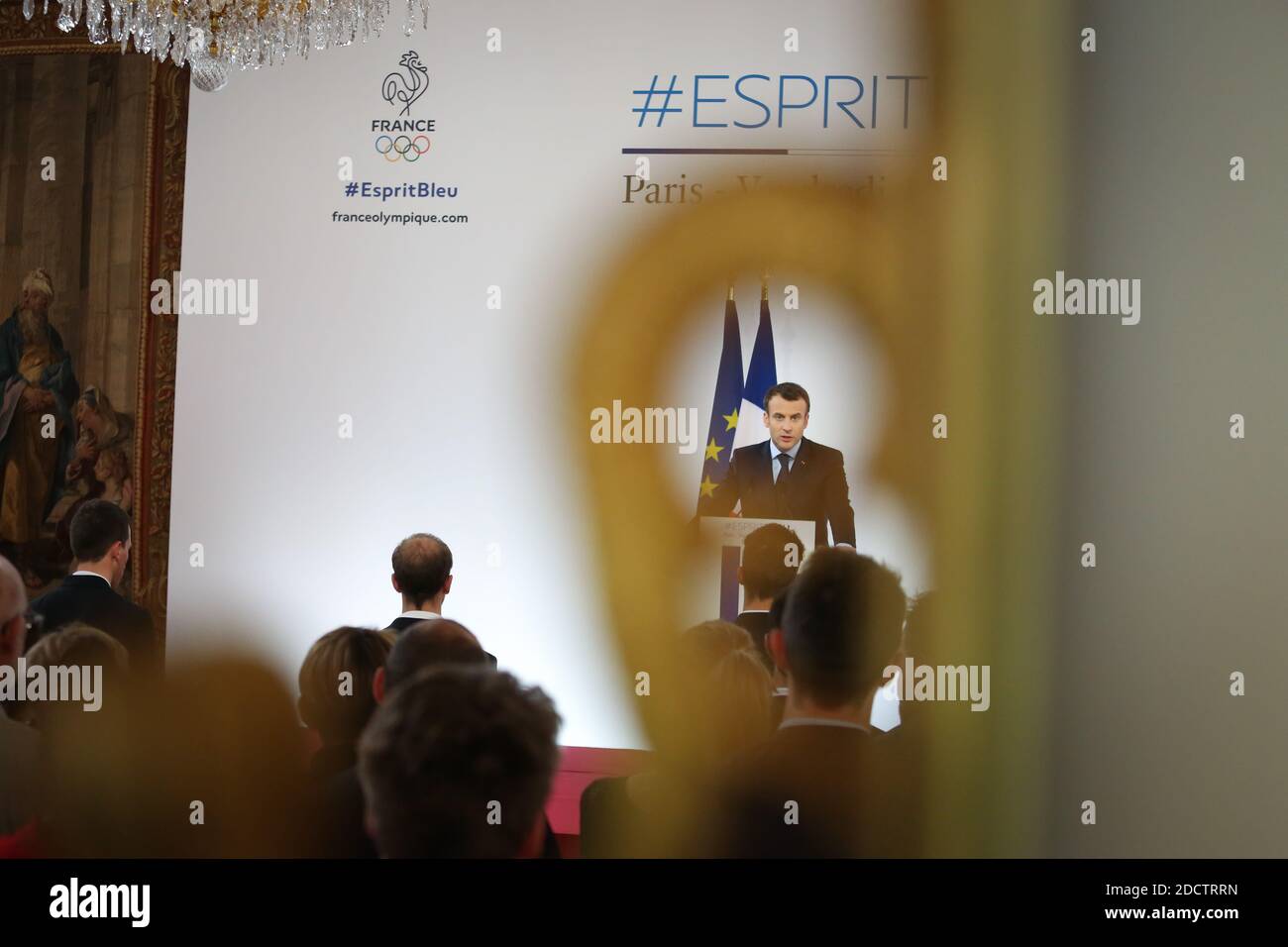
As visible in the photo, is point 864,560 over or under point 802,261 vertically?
under

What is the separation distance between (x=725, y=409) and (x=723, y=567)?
0.72 m

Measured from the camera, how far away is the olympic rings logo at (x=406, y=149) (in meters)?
5.86

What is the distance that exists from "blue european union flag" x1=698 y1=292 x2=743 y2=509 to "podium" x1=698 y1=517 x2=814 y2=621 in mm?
151

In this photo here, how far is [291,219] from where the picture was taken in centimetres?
589

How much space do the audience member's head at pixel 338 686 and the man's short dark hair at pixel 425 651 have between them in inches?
3.3

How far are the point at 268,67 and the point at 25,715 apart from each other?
126 inches

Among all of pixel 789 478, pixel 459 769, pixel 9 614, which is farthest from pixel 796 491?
pixel 459 769

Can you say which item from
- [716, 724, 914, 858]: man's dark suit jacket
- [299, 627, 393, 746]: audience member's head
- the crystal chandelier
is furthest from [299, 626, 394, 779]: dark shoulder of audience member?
the crystal chandelier

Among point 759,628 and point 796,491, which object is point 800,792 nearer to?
point 759,628

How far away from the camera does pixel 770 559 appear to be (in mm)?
5508

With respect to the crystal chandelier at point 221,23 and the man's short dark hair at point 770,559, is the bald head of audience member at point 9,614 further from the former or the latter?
the man's short dark hair at point 770,559

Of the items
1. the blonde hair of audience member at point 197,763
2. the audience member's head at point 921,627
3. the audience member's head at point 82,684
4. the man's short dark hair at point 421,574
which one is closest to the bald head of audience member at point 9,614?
the audience member's head at point 82,684

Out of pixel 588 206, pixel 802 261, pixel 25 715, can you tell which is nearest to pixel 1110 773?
pixel 802 261
